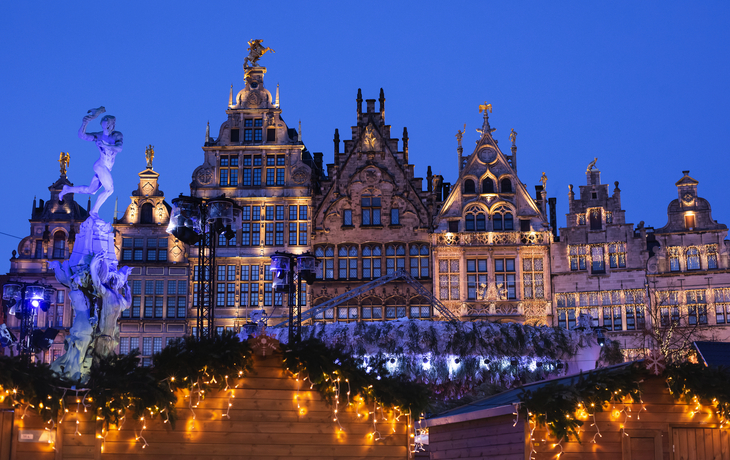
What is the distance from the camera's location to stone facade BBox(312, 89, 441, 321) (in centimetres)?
3994

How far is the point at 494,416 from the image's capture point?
1698 centimetres

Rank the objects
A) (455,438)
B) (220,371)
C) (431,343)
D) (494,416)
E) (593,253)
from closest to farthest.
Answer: (220,371) < (494,416) < (455,438) < (431,343) < (593,253)

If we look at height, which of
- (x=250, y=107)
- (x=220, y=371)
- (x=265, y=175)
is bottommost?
(x=220, y=371)

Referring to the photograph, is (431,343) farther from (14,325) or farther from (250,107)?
(14,325)

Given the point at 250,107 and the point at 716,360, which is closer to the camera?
the point at 716,360

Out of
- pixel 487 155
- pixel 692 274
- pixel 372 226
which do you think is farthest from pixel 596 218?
pixel 372 226

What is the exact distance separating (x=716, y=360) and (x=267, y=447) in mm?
9543

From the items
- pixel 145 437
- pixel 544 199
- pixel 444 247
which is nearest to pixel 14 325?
pixel 444 247

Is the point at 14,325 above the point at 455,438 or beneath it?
above

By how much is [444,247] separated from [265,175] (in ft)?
27.7

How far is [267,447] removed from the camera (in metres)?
16.0

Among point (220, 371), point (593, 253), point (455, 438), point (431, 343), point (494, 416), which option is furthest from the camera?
point (593, 253)

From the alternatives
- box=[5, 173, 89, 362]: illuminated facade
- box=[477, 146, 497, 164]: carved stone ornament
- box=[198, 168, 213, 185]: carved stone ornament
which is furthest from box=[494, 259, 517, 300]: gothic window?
box=[5, 173, 89, 362]: illuminated facade

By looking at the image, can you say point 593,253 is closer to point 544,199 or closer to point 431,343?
point 544,199
